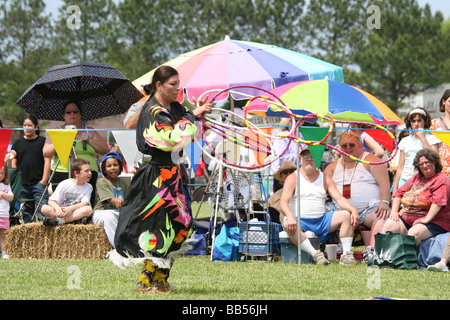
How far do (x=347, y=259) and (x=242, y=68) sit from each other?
3108mm

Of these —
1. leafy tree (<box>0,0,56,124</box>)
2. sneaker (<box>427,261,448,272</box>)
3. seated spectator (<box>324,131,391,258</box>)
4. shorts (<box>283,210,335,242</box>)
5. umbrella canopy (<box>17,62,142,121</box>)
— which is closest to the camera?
sneaker (<box>427,261,448,272</box>)

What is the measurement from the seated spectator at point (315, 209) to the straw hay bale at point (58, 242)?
2.42 m

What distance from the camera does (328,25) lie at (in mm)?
34438

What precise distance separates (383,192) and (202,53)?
341cm

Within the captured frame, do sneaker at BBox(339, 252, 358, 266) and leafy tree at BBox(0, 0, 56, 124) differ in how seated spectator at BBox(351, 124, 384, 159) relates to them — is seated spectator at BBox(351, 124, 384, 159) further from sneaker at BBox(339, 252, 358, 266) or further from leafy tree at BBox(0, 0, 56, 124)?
leafy tree at BBox(0, 0, 56, 124)

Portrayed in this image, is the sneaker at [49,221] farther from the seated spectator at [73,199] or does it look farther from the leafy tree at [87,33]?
the leafy tree at [87,33]

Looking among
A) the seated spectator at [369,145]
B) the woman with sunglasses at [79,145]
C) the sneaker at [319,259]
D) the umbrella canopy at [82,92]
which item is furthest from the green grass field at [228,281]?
the umbrella canopy at [82,92]

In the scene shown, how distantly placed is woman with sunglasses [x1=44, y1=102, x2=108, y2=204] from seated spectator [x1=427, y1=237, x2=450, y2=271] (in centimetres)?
440

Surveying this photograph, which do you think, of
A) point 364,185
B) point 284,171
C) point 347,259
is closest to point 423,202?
point 364,185

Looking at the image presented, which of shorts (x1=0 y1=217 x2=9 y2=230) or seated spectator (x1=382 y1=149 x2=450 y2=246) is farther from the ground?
seated spectator (x1=382 y1=149 x2=450 y2=246)

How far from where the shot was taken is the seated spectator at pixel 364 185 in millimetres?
9000

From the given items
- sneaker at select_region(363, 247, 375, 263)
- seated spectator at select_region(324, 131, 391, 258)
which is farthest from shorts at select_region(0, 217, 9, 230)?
sneaker at select_region(363, 247, 375, 263)

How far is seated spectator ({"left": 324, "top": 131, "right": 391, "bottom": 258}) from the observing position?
29.5ft
